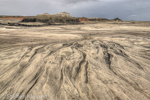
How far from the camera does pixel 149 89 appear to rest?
182 centimetres

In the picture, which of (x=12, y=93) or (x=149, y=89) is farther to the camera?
(x=149, y=89)

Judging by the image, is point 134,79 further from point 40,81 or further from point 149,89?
point 40,81

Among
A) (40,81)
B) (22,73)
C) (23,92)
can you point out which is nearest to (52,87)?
(40,81)

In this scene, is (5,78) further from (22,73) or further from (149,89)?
(149,89)

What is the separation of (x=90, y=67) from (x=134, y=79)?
95cm

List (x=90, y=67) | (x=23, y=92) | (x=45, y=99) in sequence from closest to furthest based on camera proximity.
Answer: (x=45, y=99), (x=23, y=92), (x=90, y=67)

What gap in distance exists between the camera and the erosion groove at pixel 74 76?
66.3 inches

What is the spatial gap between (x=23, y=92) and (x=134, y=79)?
214 cm

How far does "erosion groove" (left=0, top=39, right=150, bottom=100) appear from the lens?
1.68 metres

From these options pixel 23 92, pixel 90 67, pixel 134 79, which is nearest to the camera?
pixel 23 92

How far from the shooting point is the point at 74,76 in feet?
6.94

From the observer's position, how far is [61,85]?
1.86 metres

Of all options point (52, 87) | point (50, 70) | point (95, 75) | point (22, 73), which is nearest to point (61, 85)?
point (52, 87)

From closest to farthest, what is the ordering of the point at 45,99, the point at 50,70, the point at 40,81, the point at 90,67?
the point at 45,99
the point at 40,81
the point at 50,70
the point at 90,67
